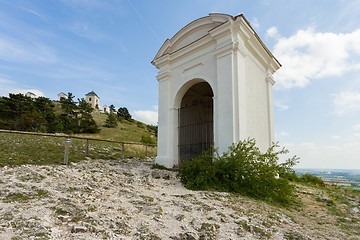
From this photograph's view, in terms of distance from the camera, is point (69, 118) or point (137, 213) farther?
point (69, 118)

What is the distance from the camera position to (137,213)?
11.3 ft

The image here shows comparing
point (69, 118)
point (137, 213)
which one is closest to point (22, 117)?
point (69, 118)

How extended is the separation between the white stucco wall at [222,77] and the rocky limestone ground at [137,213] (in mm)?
2559

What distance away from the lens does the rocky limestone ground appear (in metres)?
2.69

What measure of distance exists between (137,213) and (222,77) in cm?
509

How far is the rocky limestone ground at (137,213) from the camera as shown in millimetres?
2693

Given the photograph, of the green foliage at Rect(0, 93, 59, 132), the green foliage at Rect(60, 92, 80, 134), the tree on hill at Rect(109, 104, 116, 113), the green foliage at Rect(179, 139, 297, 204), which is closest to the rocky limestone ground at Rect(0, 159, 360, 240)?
the green foliage at Rect(179, 139, 297, 204)

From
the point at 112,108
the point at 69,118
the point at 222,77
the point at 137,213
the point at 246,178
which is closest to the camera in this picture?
the point at 137,213

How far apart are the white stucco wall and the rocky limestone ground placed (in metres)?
2.56

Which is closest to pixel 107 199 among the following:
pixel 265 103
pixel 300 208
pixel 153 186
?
pixel 153 186

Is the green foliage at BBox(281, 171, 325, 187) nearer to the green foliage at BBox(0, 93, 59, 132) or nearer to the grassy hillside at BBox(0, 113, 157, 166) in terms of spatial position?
the grassy hillside at BBox(0, 113, 157, 166)

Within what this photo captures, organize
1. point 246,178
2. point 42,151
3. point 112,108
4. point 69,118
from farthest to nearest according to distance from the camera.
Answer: point 112,108, point 69,118, point 42,151, point 246,178

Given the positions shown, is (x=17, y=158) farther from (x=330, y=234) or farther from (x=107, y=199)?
(x=330, y=234)

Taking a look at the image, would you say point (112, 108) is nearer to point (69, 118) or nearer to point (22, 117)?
point (69, 118)
